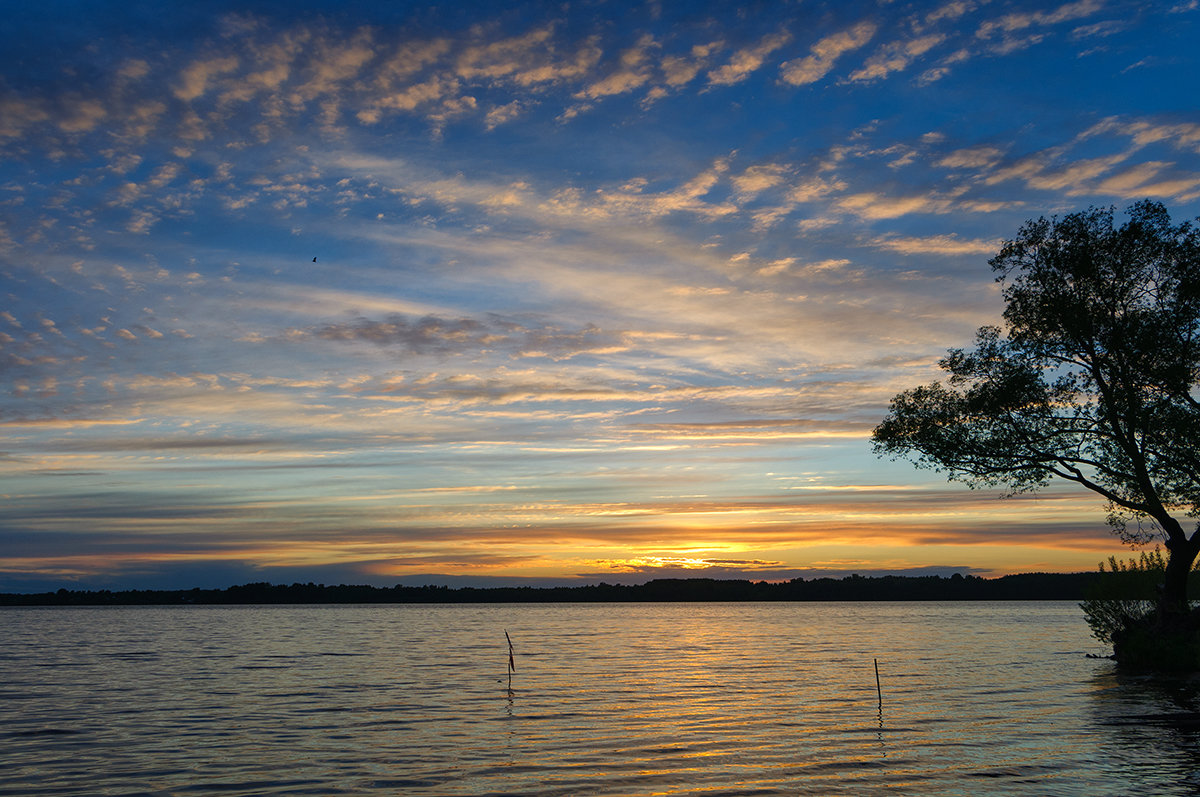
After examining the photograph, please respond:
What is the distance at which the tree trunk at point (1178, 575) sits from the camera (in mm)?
37500

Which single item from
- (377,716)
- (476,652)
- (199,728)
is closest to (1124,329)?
(377,716)

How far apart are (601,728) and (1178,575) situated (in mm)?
26477

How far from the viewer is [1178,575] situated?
3825cm

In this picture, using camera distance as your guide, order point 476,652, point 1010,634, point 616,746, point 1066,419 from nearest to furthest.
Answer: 1. point 616,746
2. point 1066,419
3. point 476,652
4. point 1010,634

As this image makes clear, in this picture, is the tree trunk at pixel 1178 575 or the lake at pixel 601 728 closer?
the lake at pixel 601 728

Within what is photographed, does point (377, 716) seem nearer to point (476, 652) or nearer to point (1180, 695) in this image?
point (1180, 695)

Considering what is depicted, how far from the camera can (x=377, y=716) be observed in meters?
35.8

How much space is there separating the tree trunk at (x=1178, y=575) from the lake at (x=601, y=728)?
3.15 meters

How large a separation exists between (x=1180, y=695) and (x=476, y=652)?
56582 mm

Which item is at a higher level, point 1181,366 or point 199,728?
point 1181,366

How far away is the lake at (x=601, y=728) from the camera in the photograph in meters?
22.6

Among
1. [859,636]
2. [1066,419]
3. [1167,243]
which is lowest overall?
[859,636]

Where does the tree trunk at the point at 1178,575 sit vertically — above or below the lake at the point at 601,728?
above

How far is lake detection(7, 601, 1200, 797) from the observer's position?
22562 mm
